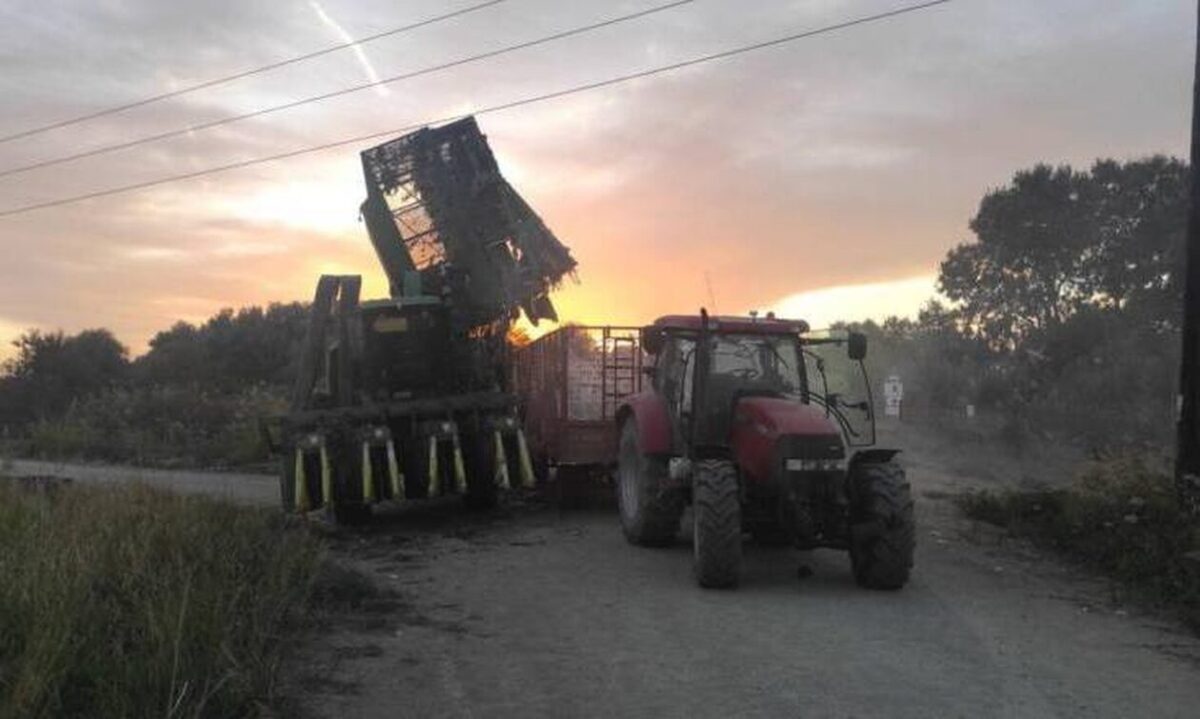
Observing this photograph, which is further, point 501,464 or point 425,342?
point 425,342

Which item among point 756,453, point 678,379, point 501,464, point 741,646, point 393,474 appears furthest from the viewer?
point 501,464

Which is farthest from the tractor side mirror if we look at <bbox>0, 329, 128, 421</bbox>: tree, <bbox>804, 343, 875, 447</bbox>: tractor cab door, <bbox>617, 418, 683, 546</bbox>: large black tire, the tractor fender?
<bbox>0, 329, 128, 421</bbox>: tree

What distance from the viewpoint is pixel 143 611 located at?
6.54 meters

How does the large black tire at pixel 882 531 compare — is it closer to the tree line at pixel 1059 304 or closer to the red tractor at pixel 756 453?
the red tractor at pixel 756 453

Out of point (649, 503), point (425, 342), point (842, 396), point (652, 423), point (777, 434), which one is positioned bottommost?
point (649, 503)

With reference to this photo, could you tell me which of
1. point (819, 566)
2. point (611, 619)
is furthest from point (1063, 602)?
point (611, 619)

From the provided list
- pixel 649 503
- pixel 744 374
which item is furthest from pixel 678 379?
pixel 649 503

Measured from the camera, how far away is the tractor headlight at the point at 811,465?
9.72 meters

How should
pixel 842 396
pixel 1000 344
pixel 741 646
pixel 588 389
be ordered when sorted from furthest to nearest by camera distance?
pixel 1000 344 → pixel 588 389 → pixel 842 396 → pixel 741 646

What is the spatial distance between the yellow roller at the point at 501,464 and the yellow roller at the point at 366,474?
171 cm

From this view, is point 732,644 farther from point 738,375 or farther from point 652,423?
point 652,423

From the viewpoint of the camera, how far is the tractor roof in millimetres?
11641

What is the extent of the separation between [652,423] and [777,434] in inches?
96.5

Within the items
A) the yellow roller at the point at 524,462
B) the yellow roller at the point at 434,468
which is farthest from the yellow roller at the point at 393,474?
the yellow roller at the point at 524,462
